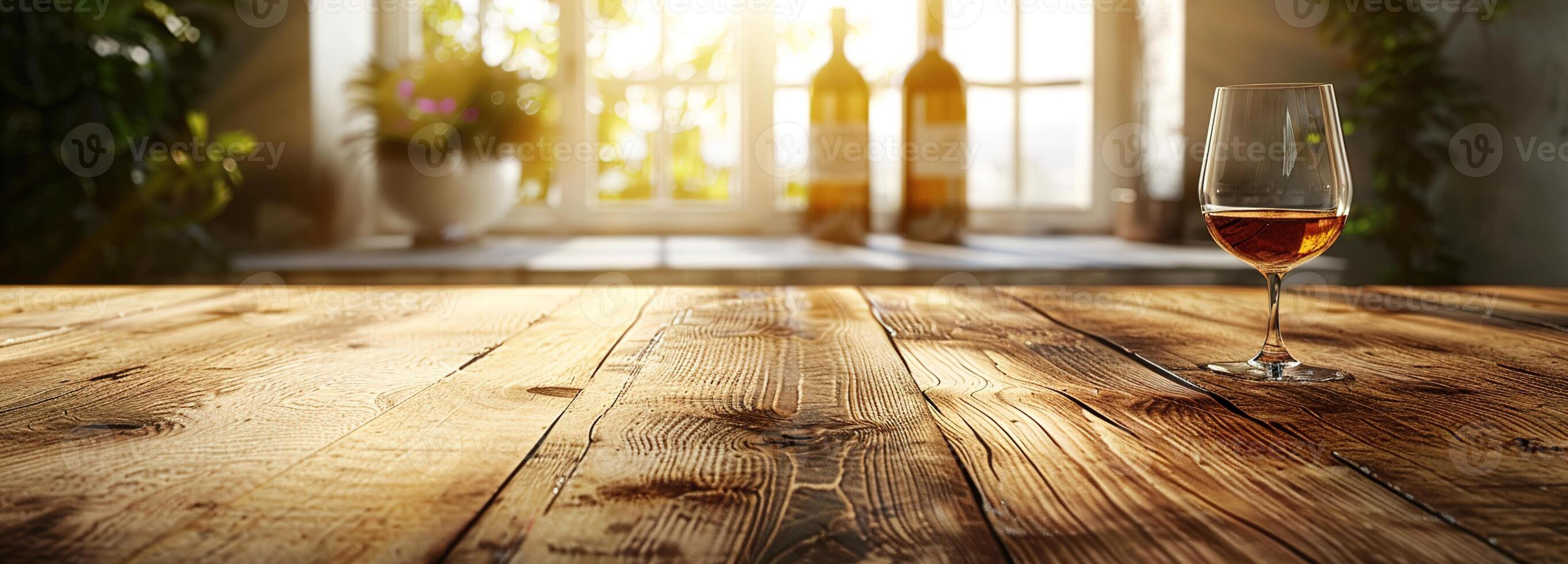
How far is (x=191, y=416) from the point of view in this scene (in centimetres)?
44

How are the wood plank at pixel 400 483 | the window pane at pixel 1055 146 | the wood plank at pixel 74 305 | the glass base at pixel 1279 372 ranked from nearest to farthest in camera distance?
1. the wood plank at pixel 400 483
2. the glass base at pixel 1279 372
3. the wood plank at pixel 74 305
4. the window pane at pixel 1055 146

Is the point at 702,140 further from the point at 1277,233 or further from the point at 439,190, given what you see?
the point at 1277,233

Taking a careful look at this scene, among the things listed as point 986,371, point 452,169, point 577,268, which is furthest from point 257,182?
point 986,371

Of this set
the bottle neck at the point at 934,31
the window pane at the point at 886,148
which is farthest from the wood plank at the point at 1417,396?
the window pane at the point at 886,148

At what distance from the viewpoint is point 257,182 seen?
2.18 meters

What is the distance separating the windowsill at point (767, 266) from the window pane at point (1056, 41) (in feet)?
2.27

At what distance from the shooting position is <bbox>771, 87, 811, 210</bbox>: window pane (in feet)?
8.63

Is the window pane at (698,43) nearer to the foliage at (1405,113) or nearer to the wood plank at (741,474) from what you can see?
the foliage at (1405,113)

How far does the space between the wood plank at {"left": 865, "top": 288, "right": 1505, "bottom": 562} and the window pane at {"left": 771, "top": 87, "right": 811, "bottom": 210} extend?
82.1 inches

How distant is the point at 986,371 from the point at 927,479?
0.23 metres

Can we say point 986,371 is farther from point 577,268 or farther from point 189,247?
point 189,247

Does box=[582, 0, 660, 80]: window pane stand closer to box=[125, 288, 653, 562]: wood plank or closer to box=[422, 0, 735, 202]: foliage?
box=[422, 0, 735, 202]: foliage

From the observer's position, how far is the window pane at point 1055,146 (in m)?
2.66

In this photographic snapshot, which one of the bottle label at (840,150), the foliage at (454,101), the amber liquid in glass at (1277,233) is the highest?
the foliage at (454,101)
